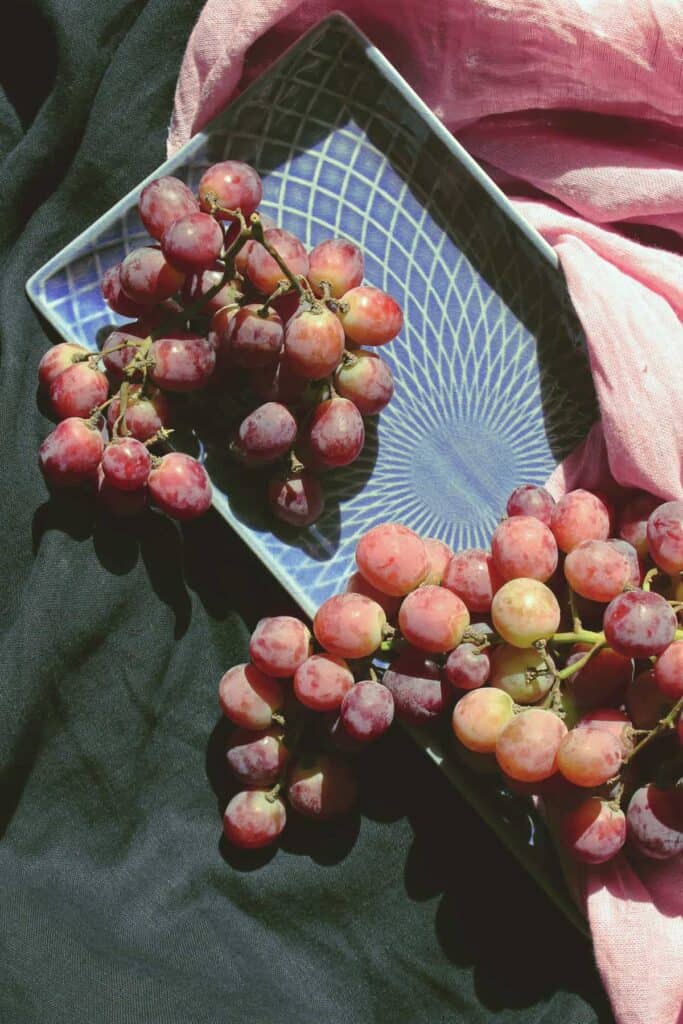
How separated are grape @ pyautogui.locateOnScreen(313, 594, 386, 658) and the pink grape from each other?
51 millimetres

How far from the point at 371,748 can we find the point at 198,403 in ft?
0.87

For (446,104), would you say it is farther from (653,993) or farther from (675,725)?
(653,993)

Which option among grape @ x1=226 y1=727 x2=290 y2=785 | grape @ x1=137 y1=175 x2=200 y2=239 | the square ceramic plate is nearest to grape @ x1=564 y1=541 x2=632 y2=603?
the square ceramic plate

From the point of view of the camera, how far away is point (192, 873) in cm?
77

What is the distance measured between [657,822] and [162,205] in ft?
1.58

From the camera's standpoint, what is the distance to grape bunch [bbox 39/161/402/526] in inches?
27.1

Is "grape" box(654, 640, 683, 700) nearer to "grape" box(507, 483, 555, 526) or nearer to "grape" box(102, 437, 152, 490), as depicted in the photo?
"grape" box(507, 483, 555, 526)

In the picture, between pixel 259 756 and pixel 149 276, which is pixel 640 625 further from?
pixel 149 276

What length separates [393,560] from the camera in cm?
69

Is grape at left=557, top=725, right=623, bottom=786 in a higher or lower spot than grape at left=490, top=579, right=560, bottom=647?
lower

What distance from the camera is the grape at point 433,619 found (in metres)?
0.67

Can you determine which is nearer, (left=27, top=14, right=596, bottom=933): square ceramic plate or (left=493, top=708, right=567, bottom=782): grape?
(left=493, top=708, right=567, bottom=782): grape

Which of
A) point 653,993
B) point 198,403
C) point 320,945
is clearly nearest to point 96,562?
point 198,403

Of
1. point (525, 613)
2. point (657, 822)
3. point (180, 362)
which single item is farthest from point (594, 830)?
point (180, 362)
